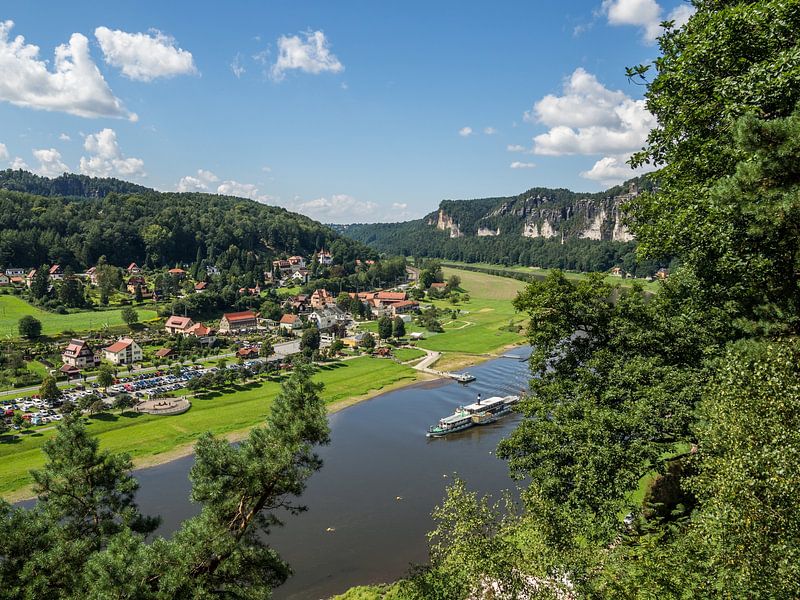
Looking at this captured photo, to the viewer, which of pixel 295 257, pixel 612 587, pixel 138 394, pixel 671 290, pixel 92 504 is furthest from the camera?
pixel 295 257

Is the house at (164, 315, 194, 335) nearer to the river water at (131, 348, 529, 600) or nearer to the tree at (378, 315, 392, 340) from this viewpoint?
the tree at (378, 315, 392, 340)

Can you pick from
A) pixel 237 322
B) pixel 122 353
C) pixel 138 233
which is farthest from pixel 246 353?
pixel 138 233

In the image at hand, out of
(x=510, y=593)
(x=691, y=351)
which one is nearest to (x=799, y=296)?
(x=691, y=351)

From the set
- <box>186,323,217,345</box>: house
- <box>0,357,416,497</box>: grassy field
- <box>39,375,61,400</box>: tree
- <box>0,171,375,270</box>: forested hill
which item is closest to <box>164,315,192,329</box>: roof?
<box>186,323,217,345</box>: house

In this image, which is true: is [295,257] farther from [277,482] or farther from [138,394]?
[277,482]

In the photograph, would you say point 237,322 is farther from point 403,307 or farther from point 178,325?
point 403,307

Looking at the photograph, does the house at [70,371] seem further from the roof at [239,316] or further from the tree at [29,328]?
the roof at [239,316]
